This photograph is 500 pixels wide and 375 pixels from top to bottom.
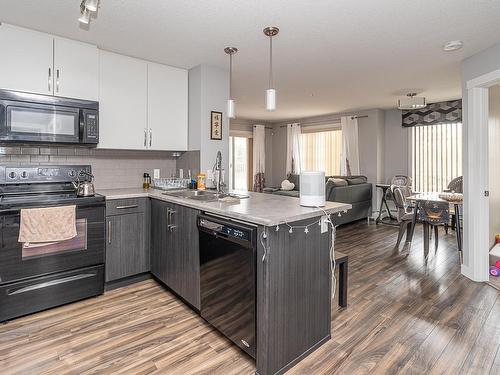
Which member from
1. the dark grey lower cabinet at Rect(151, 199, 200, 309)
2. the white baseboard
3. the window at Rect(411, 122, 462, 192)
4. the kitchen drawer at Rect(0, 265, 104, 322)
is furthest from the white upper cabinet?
the window at Rect(411, 122, 462, 192)

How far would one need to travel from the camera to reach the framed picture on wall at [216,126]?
351 cm

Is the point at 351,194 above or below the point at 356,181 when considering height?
below

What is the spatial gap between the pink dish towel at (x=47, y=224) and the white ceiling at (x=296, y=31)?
1.53 meters

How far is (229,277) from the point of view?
1905mm

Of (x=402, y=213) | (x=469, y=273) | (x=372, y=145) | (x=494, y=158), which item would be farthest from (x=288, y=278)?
(x=372, y=145)

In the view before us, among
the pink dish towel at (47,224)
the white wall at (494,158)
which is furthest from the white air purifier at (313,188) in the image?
the white wall at (494,158)

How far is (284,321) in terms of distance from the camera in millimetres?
1734

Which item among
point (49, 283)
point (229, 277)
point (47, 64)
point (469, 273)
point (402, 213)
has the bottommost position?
point (469, 273)

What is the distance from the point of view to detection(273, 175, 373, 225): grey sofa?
5164 mm

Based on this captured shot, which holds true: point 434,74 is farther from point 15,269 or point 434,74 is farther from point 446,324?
point 15,269

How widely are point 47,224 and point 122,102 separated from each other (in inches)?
56.4

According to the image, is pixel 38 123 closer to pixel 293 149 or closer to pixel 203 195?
pixel 203 195

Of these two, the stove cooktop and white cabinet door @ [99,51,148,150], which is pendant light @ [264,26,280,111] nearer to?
white cabinet door @ [99,51,148,150]

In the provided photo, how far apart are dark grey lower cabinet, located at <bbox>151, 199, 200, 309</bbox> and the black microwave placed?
0.93 meters
